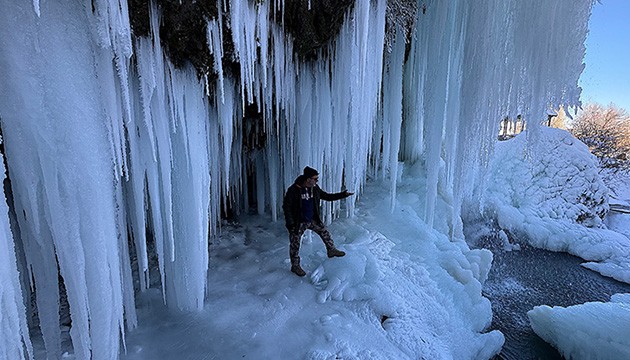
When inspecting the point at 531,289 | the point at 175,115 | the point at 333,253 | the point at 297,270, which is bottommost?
the point at 531,289

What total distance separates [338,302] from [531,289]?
5.53 meters

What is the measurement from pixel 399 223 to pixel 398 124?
1.82 m

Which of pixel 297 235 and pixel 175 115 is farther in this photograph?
pixel 297 235

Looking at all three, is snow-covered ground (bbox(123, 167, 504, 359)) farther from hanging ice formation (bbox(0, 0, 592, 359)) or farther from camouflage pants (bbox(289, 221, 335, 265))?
hanging ice formation (bbox(0, 0, 592, 359))

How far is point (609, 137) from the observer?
1747 cm

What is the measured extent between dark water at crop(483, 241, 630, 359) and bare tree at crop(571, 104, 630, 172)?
12232 mm

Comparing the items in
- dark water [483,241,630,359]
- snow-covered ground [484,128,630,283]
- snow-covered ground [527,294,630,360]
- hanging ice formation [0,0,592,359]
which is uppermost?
hanging ice formation [0,0,592,359]

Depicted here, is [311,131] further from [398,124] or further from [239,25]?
[239,25]

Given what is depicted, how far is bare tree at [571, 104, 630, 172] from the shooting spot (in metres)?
17.1

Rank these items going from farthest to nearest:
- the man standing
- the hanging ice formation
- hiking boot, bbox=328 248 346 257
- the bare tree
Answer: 1. the bare tree
2. hiking boot, bbox=328 248 346 257
3. the man standing
4. the hanging ice formation

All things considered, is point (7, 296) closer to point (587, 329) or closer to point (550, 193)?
point (587, 329)

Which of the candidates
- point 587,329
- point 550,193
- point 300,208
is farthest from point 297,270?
point 550,193

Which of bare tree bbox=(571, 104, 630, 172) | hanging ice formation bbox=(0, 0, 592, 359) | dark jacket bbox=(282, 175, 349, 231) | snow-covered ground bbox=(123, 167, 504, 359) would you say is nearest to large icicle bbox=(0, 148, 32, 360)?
hanging ice formation bbox=(0, 0, 592, 359)

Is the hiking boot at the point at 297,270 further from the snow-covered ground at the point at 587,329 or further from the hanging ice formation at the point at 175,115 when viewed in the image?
the snow-covered ground at the point at 587,329
